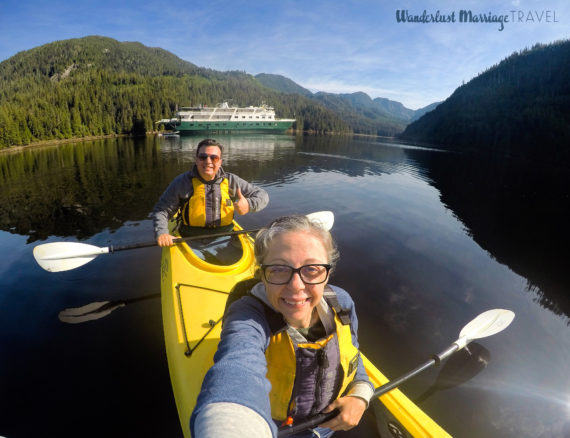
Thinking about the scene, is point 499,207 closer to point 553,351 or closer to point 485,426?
point 553,351

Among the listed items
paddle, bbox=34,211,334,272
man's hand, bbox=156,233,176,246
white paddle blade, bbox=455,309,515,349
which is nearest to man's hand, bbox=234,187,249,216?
paddle, bbox=34,211,334,272

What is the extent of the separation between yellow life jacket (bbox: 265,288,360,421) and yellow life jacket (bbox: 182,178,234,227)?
4.38m

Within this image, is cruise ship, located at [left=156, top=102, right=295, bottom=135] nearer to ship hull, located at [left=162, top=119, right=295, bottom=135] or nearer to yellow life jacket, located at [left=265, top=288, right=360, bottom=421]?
ship hull, located at [left=162, top=119, right=295, bottom=135]

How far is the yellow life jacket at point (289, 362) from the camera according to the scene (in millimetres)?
2076

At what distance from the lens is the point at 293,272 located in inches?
73.2

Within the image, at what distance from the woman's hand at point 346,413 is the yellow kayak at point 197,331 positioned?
118 centimetres

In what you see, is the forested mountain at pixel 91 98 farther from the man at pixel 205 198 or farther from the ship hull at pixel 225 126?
the man at pixel 205 198

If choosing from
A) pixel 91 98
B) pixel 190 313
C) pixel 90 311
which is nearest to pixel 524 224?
pixel 190 313

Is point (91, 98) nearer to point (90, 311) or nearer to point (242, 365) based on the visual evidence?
point (90, 311)

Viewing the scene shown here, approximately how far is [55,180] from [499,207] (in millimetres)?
32158

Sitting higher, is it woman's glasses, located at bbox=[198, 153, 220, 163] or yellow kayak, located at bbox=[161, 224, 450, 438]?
woman's glasses, located at bbox=[198, 153, 220, 163]

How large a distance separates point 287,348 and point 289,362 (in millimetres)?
131

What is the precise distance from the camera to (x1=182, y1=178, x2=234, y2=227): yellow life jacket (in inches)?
230

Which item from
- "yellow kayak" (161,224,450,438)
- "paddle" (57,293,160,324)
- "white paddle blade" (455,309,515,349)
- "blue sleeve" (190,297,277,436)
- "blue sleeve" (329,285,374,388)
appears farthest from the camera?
"paddle" (57,293,160,324)
